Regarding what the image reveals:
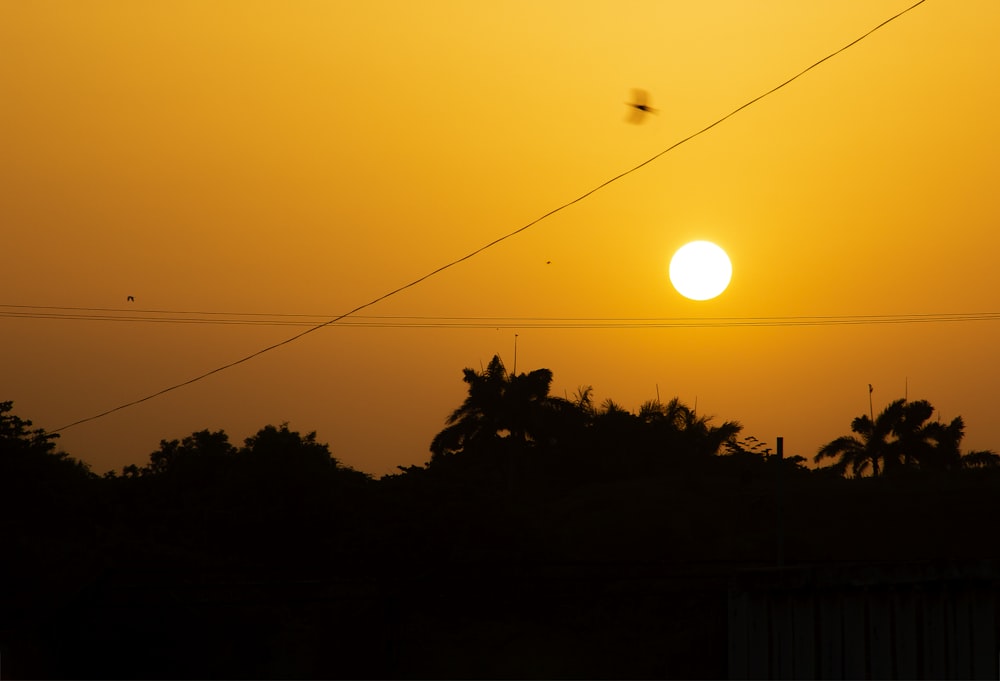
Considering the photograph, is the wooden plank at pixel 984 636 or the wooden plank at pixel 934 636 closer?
the wooden plank at pixel 984 636

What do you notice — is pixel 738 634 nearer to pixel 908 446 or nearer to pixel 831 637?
pixel 831 637

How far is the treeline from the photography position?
28.4 metres

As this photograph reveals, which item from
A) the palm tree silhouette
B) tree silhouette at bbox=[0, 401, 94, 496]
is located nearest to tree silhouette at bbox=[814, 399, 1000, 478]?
the palm tree silhouette

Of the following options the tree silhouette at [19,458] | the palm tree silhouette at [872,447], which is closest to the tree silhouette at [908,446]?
the palm tree silhouette at [872,447]

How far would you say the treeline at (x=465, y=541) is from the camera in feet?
93.1

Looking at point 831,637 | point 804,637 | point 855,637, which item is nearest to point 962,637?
point 855,637

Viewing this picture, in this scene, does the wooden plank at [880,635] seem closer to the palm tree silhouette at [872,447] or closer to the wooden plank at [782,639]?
the wooden plank at [782,639]

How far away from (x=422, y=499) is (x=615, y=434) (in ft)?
105

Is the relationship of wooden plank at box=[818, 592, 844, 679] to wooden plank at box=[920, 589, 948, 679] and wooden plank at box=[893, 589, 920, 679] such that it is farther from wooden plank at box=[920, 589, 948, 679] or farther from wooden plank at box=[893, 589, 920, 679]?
wooden plank at box=[920, 589, 948, 679]

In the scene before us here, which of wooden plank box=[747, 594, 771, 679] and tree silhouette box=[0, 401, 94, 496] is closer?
wooden plank box=[747, 594, 771, 679]

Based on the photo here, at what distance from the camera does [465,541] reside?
43.1 metres

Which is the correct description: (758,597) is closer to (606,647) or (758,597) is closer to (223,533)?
(606,647)


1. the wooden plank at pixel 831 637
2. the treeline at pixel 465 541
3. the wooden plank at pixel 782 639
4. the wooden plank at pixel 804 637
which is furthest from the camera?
the treeline at pixel 465 541

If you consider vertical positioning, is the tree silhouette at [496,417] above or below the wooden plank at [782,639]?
above
